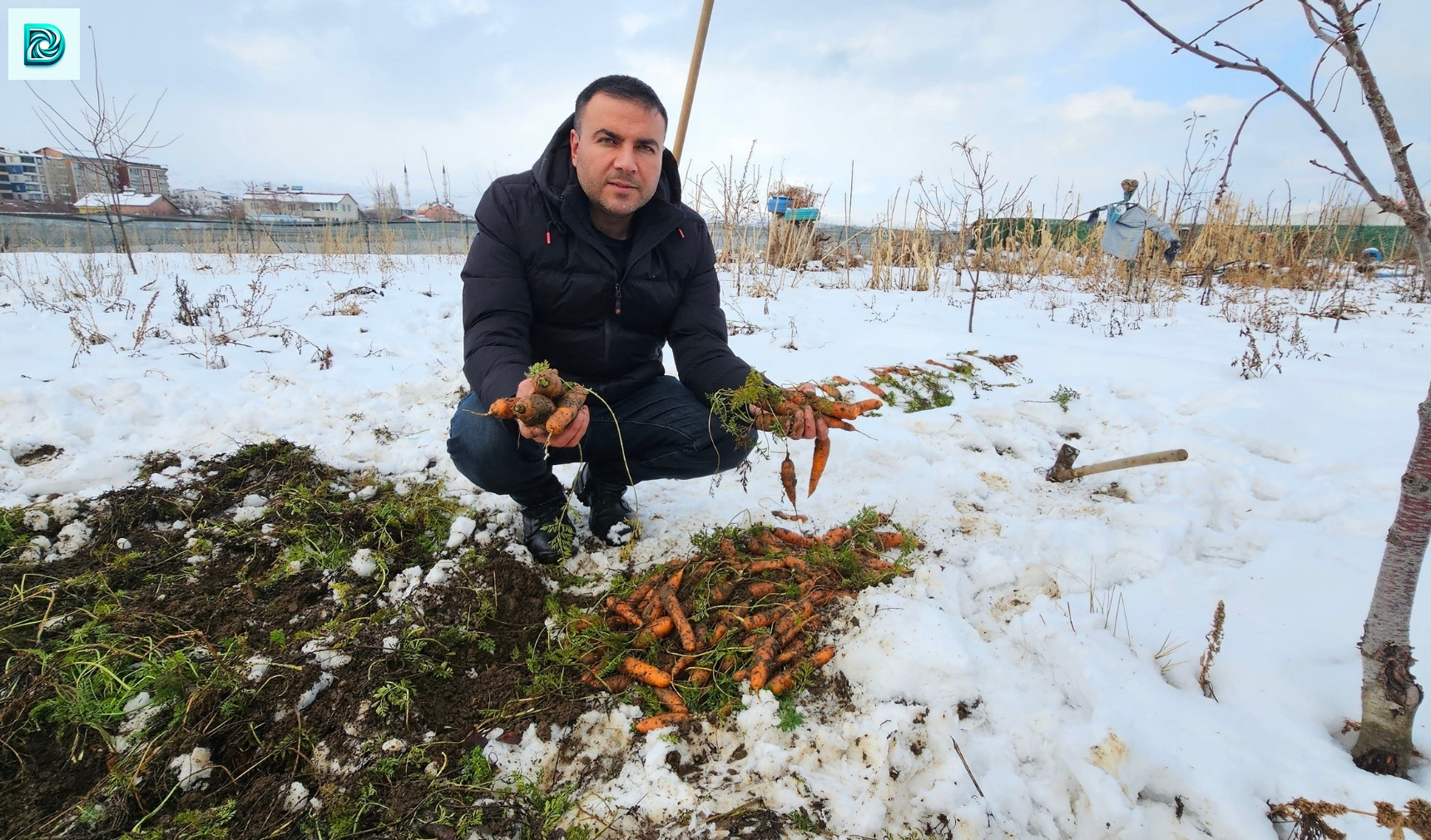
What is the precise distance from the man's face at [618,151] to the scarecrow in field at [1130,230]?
7916 mm

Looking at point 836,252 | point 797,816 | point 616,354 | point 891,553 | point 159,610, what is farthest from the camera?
point 836,252

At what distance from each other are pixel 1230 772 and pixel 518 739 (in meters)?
1.65

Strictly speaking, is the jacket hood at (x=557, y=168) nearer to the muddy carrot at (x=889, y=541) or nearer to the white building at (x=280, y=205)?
the muddy carrot at (x=889, y=541)

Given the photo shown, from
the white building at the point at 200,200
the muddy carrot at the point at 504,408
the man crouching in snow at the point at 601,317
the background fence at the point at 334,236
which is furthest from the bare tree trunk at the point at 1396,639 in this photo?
the white building at the point at 200,200

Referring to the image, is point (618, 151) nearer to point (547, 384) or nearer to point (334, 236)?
point (547, 384)

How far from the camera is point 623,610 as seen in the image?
2012 mm

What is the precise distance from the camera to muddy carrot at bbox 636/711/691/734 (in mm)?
1603

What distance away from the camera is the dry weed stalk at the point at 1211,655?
1625 millimetres

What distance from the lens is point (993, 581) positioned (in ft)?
6.97

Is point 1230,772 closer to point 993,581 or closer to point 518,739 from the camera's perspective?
point 993,581

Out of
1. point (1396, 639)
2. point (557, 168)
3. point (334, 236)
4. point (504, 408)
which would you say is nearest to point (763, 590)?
point (504, 408)

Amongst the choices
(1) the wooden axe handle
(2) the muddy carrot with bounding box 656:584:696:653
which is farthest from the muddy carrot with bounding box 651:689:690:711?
(1) the wooden axe handle

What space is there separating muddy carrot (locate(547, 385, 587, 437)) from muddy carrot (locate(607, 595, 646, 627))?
0.64 metres

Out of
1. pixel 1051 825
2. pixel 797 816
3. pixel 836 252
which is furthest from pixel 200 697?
pixel 836 252
